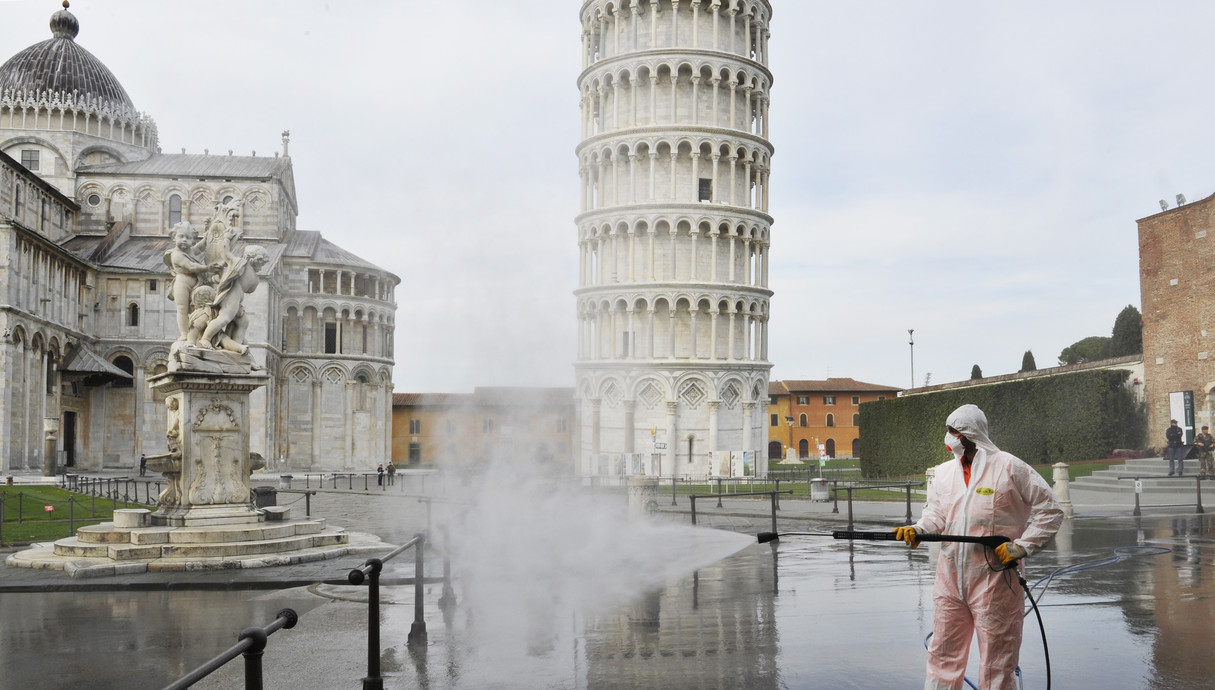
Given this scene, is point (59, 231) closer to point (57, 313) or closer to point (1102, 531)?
point (57, 313)

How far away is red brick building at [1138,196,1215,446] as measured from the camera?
110 ft

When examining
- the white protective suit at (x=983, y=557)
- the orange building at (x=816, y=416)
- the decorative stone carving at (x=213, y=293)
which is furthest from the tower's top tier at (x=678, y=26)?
the white protective suit at (x=983, y=557)

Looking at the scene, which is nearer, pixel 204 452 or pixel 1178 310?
pixel 204 452

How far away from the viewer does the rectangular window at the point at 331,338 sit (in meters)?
70.3

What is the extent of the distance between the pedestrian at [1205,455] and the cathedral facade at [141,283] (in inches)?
1981

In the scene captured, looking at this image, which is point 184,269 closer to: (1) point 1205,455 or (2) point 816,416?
(1) point 1205,455

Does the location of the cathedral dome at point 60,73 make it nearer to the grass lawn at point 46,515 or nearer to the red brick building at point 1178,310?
the grass lawn at point 46,515

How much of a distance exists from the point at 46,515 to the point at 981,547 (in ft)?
80.1

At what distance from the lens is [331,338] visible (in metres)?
70.6

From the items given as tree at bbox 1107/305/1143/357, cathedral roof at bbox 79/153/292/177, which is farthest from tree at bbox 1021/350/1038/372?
cathedral roof at bbox 79/153/292/177

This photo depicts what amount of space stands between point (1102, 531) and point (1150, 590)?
7.56 metres

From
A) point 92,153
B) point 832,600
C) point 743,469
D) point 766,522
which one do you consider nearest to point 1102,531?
point 766,522

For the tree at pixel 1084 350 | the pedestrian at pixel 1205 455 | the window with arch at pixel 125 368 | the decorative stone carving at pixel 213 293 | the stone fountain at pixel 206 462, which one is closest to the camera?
the stone fountain at pixel 206 462

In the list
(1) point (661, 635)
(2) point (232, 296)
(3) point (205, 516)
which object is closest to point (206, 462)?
(3) point (205, 516)
